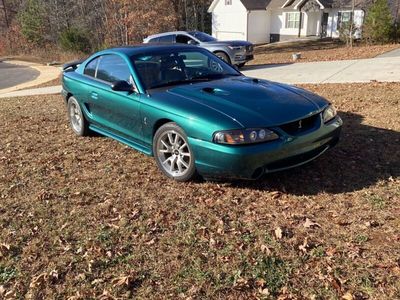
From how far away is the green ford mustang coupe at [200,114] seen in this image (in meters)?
4.10

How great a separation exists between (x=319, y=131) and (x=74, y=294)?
2840 millimetres

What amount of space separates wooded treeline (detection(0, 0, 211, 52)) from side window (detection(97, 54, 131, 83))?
97.1 ft

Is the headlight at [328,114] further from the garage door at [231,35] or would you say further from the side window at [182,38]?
the garage door at [231,35]

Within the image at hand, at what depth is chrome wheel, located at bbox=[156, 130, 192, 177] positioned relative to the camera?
455cm

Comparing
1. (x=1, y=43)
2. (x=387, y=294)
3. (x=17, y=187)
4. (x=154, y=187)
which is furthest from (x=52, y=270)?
(x=1, y=43)

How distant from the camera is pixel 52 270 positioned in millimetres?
3270

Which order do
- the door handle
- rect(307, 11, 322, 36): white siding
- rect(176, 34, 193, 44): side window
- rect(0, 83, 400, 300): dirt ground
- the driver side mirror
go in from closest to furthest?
rect(0, 83, 400, 300): dirt ground < the driver side mirror < the door handle < rect(176, 34, 193, 44): side window < rect(307, 11, 322, 36): white siding

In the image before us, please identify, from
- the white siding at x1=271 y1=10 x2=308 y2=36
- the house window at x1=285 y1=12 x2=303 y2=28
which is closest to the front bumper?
the white siding at x1=271 y1=10 x2=308 y2=36

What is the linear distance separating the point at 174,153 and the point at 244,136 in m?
0.95

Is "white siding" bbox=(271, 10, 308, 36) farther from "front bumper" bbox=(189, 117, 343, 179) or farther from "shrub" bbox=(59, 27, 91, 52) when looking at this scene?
"front bumper" bbox=(189, 117, 343, 179)

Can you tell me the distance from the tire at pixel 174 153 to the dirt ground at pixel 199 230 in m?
0.14

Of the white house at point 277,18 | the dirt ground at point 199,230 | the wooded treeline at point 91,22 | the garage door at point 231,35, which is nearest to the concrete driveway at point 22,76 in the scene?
the wooded treeline at point 91,22

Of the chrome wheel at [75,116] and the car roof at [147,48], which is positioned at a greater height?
the car roof at [147,48]

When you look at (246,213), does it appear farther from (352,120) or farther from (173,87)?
(352,120)
